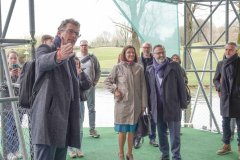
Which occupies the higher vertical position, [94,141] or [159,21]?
[159,21]

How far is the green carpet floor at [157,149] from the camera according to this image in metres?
5.00

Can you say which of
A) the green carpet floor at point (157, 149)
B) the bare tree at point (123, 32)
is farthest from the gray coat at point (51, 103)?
the bare tree at point (123, 32)

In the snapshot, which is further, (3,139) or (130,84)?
(130,84)

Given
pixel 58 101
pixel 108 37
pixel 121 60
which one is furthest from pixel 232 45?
pixel 108 37

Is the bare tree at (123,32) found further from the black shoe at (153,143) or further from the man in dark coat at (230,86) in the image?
the man in dark coat at (230,86)

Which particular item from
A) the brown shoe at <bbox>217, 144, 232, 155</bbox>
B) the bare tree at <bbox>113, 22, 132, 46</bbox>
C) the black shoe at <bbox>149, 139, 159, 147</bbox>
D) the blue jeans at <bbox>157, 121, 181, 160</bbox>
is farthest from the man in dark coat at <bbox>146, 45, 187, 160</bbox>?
the bare tree at <bbox>113, 22, 132, 46</bbox>

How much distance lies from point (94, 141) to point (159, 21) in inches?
92.5

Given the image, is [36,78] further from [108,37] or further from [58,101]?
[108,37]

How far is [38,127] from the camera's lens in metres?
2.51

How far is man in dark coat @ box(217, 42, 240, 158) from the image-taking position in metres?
4.91

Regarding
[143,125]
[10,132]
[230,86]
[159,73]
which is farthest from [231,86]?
[10,132]

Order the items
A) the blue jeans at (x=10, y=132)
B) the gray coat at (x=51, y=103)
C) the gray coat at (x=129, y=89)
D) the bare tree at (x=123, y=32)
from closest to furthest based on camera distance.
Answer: the gray coat at (x=51, y=103)
the blue jeans at (x=10, y=132)
the gray coat at (x=129, y=89)
the bare tree at (x=123, y=32)

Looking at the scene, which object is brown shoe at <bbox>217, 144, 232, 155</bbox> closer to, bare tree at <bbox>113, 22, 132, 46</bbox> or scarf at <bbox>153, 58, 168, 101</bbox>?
scarf at <bbox>153, 58, 168, 101</bbox>

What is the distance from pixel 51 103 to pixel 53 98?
38 mm
